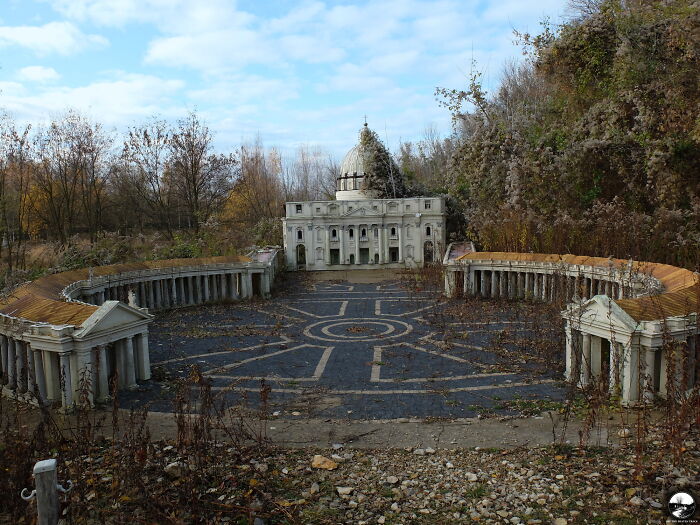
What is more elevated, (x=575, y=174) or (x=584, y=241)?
(x=575, y=174)

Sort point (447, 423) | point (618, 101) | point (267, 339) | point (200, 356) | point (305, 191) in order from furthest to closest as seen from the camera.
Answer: point (305, 191) → point (618, 101) → point (267, 339) → point (200, 356) → point (447, 423)

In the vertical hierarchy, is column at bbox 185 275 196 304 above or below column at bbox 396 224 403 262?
below

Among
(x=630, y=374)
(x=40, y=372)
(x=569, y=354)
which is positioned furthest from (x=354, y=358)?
(x=40, y=372)

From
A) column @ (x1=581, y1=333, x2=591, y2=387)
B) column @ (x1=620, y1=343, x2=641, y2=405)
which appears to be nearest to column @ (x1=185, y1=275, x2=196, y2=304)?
column @ (x1=581, y1=333, x2=591, y2=387)

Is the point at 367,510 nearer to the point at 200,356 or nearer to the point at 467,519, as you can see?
the point at 467,519

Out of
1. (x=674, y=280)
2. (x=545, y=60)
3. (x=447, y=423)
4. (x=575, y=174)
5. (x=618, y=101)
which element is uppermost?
(x=545, y=60)

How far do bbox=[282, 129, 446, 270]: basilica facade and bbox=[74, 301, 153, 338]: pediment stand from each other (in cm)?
3500

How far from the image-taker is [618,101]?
31.2m

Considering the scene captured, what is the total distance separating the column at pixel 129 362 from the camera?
59.6ft

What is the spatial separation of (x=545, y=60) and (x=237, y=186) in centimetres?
4296

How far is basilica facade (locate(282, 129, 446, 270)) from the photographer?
5331cm

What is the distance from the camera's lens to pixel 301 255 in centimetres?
5512

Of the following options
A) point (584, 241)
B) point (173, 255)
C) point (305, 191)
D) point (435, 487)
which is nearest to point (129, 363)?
point (435, 487)

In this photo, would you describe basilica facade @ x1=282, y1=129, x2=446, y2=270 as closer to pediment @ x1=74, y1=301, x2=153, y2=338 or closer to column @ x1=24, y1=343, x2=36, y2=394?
pediment @ x1=74, y1=301, x2=153, y2=338
